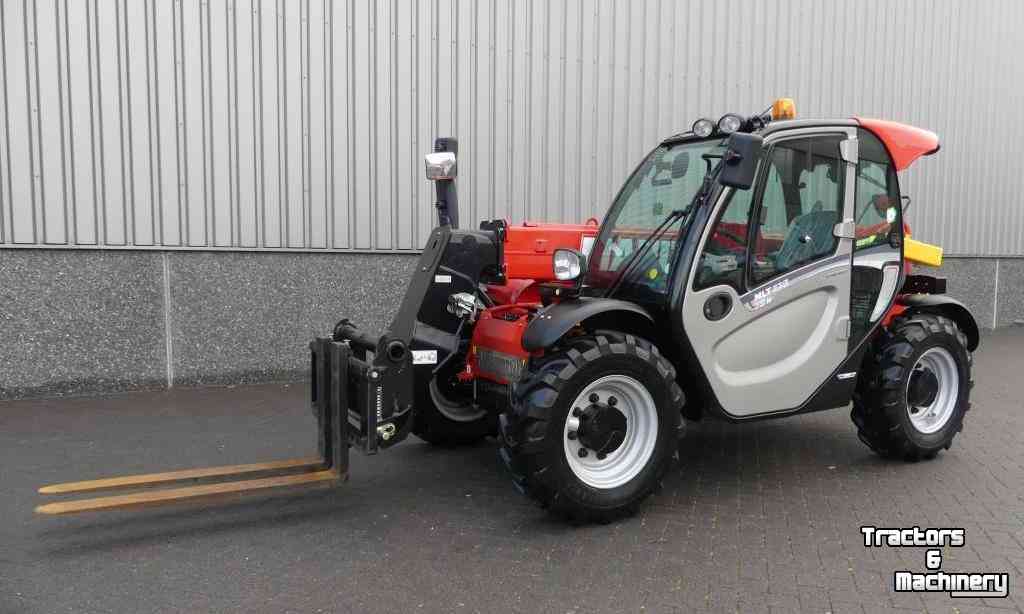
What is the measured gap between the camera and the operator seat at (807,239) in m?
4.75

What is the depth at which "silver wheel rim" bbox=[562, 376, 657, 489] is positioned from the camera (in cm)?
425

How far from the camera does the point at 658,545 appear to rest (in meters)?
4.01

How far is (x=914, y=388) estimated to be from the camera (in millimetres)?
5406

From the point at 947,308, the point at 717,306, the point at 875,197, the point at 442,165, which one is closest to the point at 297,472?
the point at 442,165

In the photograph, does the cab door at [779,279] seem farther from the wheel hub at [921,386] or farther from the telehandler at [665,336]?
the wheel hub at [921,386]

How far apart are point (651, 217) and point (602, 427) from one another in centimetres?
148

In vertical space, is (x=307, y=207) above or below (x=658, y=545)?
above

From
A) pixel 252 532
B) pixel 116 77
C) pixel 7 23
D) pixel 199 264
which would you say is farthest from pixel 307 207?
pixel 252 532

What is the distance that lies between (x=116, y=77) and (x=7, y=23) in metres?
0.94

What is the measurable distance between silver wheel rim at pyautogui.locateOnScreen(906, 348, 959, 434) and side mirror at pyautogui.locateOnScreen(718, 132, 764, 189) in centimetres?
233

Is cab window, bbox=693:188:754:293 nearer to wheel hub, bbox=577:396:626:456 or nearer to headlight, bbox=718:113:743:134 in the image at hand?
headlight, bbox=718:113:743:134

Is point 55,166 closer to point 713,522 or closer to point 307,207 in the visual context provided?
point 307,207

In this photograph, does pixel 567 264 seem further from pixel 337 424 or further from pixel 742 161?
pixel 337 424

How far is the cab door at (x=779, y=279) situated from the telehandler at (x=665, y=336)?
1 centimetres
